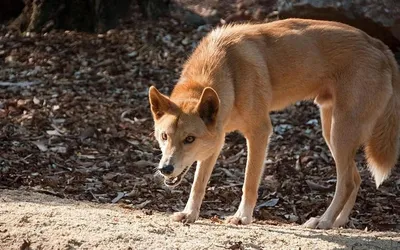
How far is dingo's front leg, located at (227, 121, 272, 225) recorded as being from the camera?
6.27m

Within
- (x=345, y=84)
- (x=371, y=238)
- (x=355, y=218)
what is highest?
(x=345, y=84)

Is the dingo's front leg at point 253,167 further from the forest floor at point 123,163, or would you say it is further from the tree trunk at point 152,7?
the tree trunk at point 152,7

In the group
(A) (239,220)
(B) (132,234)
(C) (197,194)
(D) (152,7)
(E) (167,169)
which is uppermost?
(E) (167,169)

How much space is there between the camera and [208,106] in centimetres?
587

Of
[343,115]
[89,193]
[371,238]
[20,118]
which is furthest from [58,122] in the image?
[371,238]

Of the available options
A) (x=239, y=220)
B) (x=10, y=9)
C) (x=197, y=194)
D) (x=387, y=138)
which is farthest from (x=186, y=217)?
(x=10, y=9)

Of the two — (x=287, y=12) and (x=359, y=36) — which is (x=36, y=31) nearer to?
(x=287, y=12)

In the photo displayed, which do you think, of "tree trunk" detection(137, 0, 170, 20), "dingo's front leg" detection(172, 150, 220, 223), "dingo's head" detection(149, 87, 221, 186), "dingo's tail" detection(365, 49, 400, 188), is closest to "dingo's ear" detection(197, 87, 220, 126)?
"dingo's head" detection(149, 87, 221, 186)

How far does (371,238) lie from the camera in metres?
5.71

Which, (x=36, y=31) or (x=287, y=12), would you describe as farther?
(x=36, y=31)

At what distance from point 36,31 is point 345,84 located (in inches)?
220

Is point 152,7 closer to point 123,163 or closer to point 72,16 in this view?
point 72,16

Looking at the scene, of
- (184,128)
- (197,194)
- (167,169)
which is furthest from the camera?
(197,194)

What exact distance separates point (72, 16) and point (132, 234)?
21.0 ft
